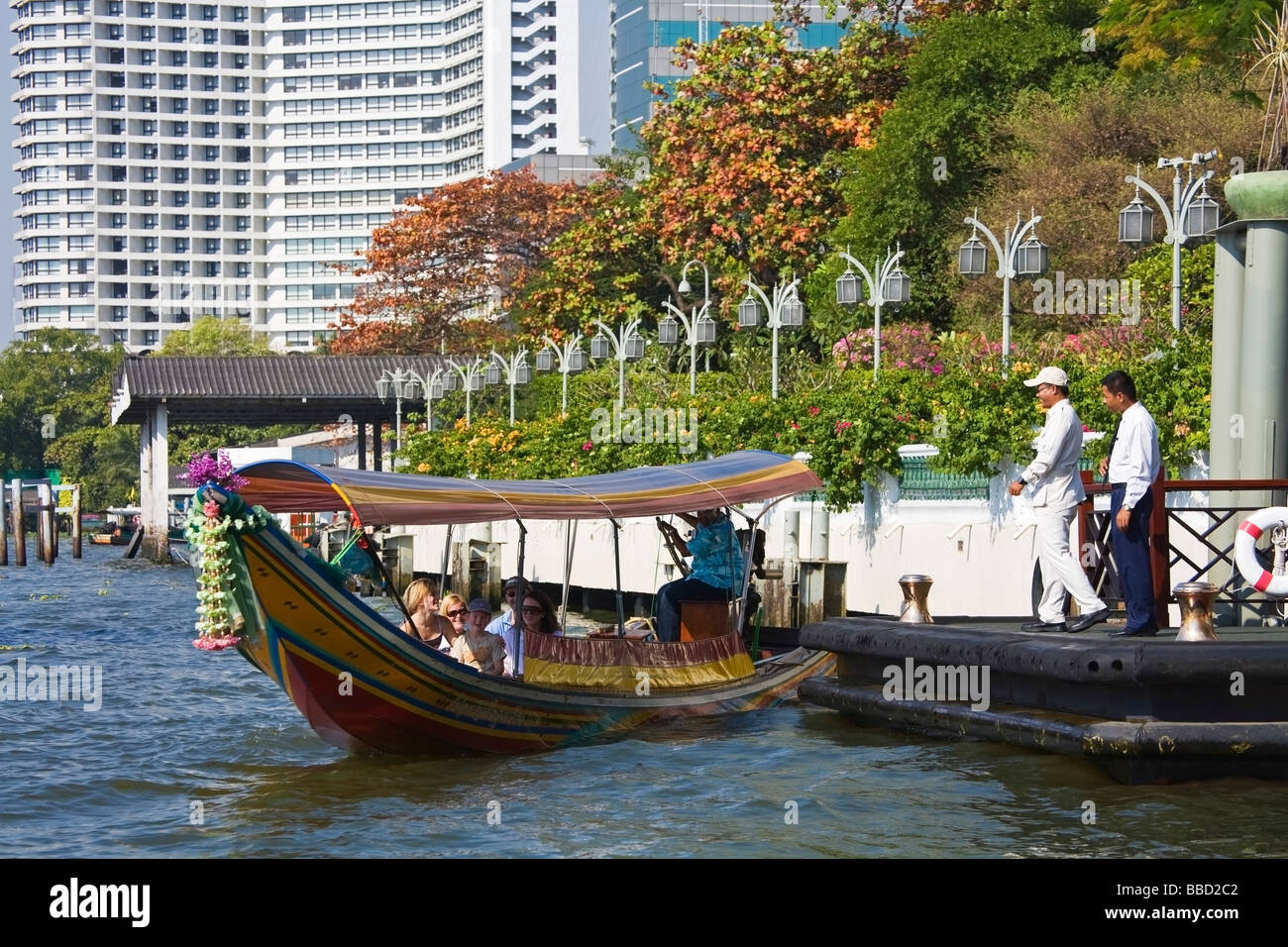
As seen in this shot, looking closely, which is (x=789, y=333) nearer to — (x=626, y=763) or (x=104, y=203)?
(x=626, y=763)

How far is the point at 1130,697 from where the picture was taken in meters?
12.7

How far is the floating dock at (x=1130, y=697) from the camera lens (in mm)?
12383

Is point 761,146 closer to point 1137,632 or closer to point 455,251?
point 455,251

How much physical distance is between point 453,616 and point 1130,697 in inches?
251

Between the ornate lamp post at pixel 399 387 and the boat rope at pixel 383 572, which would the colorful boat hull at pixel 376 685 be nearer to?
the boat rope at pixel 383 572

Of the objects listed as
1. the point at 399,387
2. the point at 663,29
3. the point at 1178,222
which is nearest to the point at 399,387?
the point at 399,387

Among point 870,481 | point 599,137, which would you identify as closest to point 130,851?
point 870,481

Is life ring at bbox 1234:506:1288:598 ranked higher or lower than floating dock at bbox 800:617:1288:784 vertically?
higher

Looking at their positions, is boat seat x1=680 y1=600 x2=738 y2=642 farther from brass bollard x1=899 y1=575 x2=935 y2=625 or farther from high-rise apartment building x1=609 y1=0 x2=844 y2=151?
high-rise apartment building x1=609 y1=0 x2=844 y2=151

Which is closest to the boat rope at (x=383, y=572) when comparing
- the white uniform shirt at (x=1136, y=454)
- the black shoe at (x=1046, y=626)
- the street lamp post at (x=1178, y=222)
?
the black shoe at (x=1046, y=626)

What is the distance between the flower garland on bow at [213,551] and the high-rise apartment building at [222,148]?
429 ft

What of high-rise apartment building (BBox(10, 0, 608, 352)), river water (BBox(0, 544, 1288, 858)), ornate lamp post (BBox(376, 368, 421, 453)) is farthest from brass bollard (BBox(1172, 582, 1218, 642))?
high-rise apartment building (BBox(10, 0, 608, 352))

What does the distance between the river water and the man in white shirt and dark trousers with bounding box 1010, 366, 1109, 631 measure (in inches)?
52.9

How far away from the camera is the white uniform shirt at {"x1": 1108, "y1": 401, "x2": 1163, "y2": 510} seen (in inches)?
519
